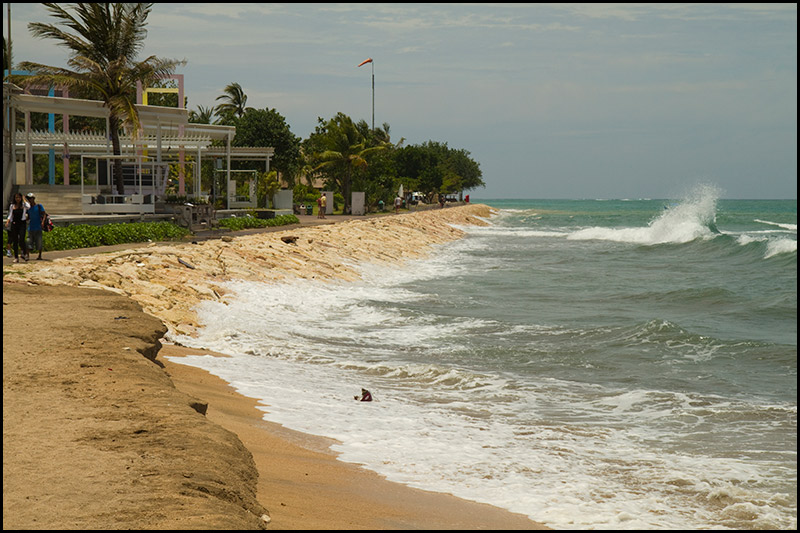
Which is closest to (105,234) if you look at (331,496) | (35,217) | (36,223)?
(36,223)

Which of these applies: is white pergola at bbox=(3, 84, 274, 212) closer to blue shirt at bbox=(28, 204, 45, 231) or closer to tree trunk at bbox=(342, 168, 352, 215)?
tree trunk at bbox=(342, 168, 352, 215)

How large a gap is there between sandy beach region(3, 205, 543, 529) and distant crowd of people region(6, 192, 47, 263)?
6.15 meters

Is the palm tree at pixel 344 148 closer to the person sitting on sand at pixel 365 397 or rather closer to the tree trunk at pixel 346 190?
the tree trunk at pixel 346 190

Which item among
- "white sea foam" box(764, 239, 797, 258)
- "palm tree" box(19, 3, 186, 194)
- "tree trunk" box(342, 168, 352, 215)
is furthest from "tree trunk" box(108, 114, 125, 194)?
"white sea foam" box(764, 239, 797, 258)

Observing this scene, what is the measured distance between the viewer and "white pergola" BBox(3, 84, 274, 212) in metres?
29.4

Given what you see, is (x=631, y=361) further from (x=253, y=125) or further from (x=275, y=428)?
(x=253, y=125)

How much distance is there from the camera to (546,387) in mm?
10031

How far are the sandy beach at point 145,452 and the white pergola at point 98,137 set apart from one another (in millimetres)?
20958

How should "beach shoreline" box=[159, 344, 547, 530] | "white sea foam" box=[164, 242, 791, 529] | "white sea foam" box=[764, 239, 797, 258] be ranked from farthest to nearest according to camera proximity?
"white sea foam" box=[764, 239, 797, 258]
"white sea foam" box=[164, 242, 791, 529]
"beach shoreline" box=[159, 344, 547, 530]

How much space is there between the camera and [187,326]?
41.3ft

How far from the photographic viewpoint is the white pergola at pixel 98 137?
96.5ft

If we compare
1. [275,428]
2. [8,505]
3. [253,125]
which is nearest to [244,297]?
[275,428]

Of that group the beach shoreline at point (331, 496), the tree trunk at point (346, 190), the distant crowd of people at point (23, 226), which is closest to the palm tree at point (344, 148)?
the tree trunk at point (346, 190)

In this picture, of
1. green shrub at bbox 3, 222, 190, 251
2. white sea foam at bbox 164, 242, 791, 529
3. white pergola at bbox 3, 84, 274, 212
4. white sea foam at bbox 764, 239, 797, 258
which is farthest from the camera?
white sea foam at bbox 764, 239, 797, 258
